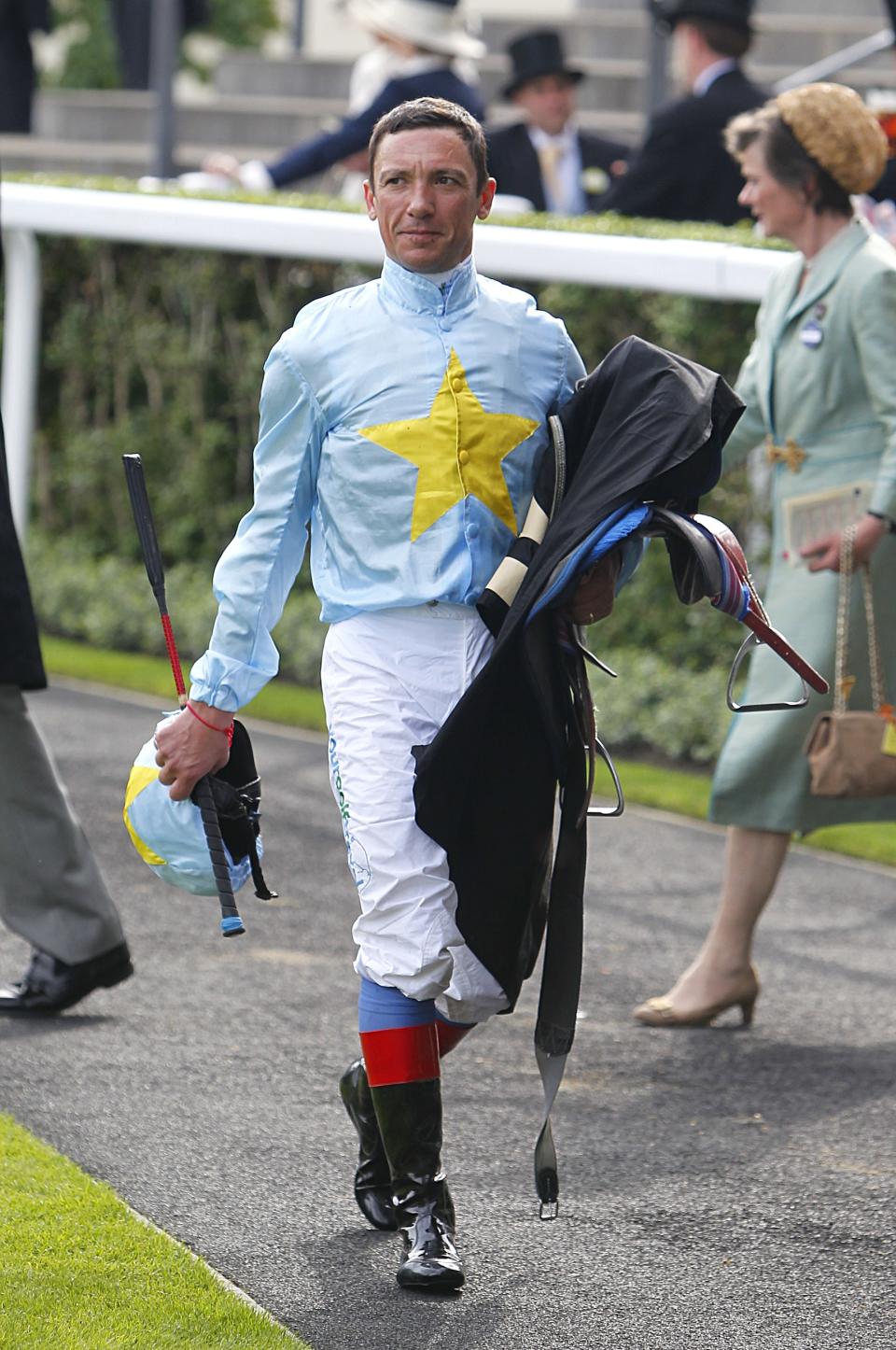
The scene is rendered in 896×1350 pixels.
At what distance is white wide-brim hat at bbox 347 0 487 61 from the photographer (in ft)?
32.6

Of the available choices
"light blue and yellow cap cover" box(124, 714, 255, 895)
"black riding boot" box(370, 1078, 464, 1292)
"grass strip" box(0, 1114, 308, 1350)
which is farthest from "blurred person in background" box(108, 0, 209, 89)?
"black riding boot" box(370, 1078, 464, 1292)

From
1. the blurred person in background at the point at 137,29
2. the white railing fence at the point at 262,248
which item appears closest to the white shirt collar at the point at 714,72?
the white railing fence at the point at 262,248

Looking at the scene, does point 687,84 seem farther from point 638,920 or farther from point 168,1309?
point 168,1309

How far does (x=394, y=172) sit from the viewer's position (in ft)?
12.4

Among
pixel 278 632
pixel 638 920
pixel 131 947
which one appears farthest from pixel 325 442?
pixel 278 632

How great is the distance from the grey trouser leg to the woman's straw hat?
2222mm

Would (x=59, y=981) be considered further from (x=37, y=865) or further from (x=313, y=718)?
(x=313, y=718)

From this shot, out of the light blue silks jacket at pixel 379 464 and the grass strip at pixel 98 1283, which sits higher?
the light blue silks jacket at pixel 379 464

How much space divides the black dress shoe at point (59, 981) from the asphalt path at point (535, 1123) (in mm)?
56

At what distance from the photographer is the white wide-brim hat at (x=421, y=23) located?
9.94 metres

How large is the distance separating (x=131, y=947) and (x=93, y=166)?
41.2ft

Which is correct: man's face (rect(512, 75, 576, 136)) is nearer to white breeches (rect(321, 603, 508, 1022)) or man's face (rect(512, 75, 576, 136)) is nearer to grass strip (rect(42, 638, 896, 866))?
→ grass strip (rect(42, 638, 896, 866))

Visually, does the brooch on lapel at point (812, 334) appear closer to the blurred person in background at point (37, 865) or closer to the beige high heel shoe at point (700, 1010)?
the beige high heel shoe at point (700, 1010)

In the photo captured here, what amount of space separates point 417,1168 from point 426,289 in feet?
4.87
